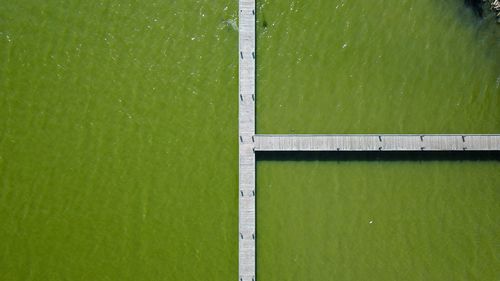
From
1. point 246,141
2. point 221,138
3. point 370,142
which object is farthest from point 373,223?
point 221,138

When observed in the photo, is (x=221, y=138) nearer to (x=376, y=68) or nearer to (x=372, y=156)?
(x=372, y=156)

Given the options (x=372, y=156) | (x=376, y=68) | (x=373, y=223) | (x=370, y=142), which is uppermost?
(x=376, y=68)

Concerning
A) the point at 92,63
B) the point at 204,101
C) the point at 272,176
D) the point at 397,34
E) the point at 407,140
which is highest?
the point at 397,34

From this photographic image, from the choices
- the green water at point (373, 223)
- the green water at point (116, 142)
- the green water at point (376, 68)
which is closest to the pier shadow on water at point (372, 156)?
the green water at point (373, 223)

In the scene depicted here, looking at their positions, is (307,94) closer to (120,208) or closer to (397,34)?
(397,34)

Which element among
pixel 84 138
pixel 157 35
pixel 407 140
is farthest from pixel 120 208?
pixel 407 140

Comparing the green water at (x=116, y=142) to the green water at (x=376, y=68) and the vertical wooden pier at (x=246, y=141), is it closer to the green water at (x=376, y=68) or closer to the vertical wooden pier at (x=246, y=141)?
the vertical wooden pier at (x=246, y=141)
